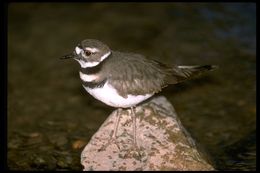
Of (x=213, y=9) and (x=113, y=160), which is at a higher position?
(x=213, y=9)

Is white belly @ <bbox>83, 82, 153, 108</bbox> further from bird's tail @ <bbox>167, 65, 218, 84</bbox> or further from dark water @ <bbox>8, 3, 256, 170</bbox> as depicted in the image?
dark water @ <bbox>8, 3, 256, 170</bbox>

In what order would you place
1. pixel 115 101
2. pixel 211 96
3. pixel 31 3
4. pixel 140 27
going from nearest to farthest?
pixel 115 101
pixel 211 96
pixel 140 27
pixel 31 3

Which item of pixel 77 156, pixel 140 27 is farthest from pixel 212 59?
pixel 77 156

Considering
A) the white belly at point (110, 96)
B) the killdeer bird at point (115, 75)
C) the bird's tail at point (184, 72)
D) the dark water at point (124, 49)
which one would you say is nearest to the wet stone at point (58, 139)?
the dark water at point (124, 49)

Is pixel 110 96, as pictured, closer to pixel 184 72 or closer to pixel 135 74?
pixel 135 74

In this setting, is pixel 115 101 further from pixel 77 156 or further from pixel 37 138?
pixel 37 138

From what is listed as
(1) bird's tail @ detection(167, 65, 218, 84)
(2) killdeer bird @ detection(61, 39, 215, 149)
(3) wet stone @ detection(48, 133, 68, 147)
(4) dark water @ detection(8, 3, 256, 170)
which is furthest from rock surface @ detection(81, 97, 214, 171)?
(3) wet stone @ detection(48, 133, 68, 147)

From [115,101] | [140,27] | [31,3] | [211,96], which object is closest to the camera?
[115,101]

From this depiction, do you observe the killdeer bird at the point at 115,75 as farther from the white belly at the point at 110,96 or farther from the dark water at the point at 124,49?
the dark water at the point at 124,49

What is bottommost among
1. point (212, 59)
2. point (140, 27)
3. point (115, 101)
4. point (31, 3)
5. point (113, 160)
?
point (113, 160)
